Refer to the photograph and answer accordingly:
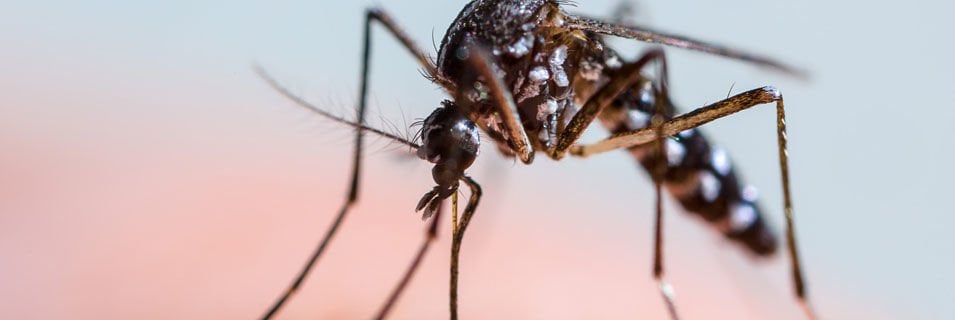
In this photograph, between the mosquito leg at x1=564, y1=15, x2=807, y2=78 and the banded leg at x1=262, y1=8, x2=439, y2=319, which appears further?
the banded leg at x1=262, y1=8, x2=439, y2=319

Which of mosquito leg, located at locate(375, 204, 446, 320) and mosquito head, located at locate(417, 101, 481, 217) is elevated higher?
mosquito head, located at locate(417, 101, 481, 217)

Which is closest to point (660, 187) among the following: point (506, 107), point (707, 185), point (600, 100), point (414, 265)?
point (600, 100)

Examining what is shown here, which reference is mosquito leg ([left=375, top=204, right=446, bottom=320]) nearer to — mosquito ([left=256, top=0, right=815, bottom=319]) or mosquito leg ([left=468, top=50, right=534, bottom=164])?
mosquito ([left=256, top=0, right=815, bottom=319])

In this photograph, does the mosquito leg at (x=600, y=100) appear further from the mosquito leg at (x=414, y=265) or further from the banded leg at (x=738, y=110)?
the mosquito leg at (x=414, y=265)

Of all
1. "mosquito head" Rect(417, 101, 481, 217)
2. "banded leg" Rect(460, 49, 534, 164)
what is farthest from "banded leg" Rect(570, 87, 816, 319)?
"mosquito head" Rect(417, 101, 481, 217)

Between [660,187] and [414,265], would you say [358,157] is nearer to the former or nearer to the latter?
[414,265]

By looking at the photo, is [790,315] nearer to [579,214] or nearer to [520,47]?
[520,47]

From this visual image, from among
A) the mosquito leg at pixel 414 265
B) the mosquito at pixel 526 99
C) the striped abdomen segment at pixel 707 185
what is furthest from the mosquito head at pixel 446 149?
the striped abdomen segment at pixel 707 185

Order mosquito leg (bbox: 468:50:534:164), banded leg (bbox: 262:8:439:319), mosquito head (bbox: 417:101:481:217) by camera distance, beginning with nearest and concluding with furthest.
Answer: mosquito leg (bbox: 468:50:534:164) → mosquito head (bbox: 417:101:481:217) → banded leg (bbox: 262:8:439:319)
